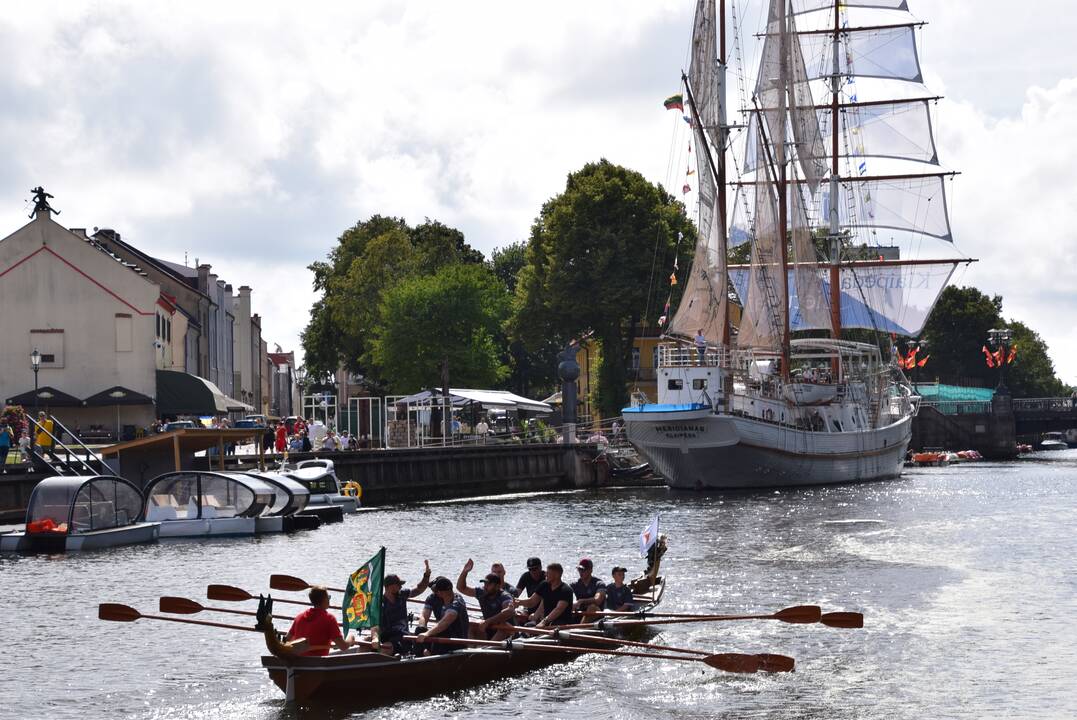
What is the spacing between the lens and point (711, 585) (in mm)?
36031

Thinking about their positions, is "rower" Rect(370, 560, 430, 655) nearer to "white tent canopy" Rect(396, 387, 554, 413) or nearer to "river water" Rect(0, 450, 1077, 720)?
"river water" Rect(0, 450, 1077, 720)

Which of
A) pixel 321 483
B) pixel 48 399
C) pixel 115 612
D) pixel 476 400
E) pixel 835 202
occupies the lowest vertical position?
pixel 115 612

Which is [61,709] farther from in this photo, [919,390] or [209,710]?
[919,390]

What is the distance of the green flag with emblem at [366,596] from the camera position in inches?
899

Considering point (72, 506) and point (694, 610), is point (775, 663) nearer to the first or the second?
point (694, 610)

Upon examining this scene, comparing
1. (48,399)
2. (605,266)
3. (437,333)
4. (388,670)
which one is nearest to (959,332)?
(605,266)

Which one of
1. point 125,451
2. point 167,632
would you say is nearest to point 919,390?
point 125,451

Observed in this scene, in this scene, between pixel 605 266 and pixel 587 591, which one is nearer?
pixel 587 591

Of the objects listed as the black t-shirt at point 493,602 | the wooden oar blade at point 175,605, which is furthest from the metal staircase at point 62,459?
the black t-shirt at point 493,602

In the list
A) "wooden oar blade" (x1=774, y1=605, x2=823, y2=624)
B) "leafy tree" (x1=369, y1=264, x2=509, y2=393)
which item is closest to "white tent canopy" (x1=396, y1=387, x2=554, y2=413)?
"leafy tree" (x1=369, y1=264, x2=509, y2=393)

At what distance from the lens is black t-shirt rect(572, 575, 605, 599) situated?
90.2 feet

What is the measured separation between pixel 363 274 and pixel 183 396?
36.0m

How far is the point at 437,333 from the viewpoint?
305 feet

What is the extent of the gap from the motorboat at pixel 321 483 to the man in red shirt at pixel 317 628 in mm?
33298
